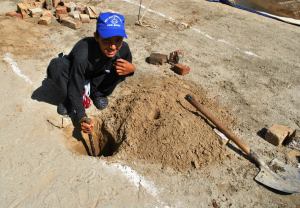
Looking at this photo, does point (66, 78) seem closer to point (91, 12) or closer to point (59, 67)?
point (59, 67)

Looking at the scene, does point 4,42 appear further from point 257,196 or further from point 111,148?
point 257,196

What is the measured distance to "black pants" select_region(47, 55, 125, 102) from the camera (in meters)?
4.54

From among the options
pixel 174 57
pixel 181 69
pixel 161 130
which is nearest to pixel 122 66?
pixel 161 130

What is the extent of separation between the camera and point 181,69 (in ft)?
19.1

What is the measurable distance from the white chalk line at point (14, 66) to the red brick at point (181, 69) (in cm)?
224

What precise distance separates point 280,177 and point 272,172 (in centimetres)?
10

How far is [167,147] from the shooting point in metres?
4.23

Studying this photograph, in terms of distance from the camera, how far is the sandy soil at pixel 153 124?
3.86m

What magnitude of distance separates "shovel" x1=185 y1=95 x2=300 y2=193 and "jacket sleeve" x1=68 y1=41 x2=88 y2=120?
1530 millimetres

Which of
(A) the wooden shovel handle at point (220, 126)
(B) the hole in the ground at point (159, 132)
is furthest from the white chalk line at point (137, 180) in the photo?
(A) the wooden shovel handle at point (220, 126)

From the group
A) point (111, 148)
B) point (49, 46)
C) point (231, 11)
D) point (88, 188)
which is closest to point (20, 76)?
point (49, 46)

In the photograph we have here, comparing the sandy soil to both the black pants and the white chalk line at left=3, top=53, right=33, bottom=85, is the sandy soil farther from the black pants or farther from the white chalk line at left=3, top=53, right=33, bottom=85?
the black pants

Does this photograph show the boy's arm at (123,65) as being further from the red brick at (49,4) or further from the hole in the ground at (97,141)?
the red brick at (49,4)

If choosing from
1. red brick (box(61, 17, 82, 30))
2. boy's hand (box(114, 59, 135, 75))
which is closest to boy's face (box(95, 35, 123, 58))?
boy's hand (box(114, 59, 135, 75))
